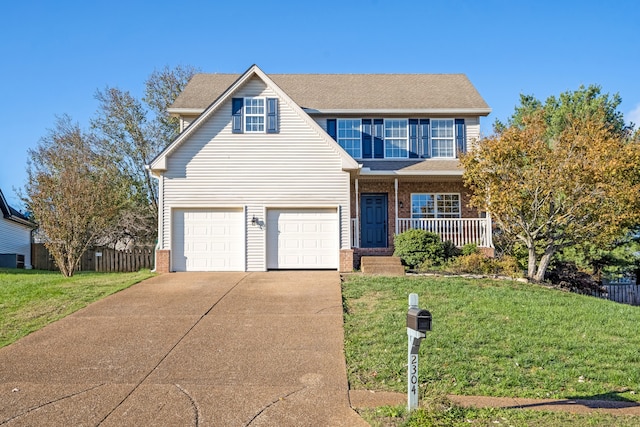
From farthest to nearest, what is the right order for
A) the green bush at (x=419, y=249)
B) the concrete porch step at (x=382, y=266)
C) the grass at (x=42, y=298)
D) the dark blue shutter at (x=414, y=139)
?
the dark blue shutter at (x=414, y=139)
the green bush at (x=419, y=249)
the concrete porch step at (x=382, y=266)
the grass at (x=42, y=298)

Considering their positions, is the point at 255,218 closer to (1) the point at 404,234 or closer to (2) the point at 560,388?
(1) the point at 404,234

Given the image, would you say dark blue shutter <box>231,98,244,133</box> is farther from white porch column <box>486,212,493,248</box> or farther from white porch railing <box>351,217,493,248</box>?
white porch column <box>486,212,493,248</box>

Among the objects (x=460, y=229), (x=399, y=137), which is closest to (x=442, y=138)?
(x=399, y=137)

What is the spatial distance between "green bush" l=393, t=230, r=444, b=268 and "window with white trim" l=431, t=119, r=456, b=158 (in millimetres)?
4138

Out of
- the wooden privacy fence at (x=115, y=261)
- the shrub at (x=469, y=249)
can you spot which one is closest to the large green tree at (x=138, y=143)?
the wooden privacy fence at (x=115, y=261)

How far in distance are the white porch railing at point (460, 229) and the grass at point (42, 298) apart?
921cm

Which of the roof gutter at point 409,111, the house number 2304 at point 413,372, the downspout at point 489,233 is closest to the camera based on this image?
the house number 2304 at point 413,372

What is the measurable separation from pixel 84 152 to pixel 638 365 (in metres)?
26.7

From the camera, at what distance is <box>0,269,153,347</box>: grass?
9.91 metres

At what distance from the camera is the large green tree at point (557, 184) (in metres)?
14.5

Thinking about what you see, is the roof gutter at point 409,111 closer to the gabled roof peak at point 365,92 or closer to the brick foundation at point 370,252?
the gabled roof peak at point 365,92

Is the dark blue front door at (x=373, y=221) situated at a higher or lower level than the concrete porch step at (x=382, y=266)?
higher

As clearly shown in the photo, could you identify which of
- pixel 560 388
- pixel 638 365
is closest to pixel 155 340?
pixel 560 388

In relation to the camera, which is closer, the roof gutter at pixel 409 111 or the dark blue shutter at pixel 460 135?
the roof gutter at pixel 409 111
